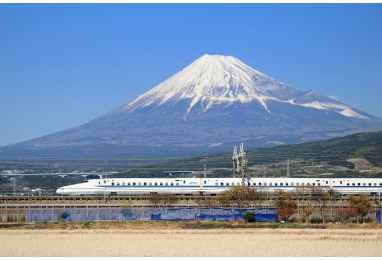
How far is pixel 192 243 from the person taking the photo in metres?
25.7

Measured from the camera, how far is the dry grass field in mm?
23625

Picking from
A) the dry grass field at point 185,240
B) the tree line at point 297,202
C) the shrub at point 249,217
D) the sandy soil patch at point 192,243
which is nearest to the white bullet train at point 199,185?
the tree line at point 297,202

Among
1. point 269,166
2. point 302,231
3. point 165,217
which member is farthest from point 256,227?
point 269,166

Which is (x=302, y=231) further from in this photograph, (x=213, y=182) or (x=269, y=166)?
(x=269, y=166)

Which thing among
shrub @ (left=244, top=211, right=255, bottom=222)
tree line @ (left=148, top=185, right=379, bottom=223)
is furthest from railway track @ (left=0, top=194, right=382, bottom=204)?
shrub @ (left=244, top=211, right=255, bottom=222)

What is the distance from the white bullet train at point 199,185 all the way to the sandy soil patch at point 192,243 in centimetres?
1753

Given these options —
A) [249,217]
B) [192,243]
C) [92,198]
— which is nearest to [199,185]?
[92,198]

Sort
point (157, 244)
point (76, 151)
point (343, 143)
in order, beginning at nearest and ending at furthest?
point (157, 244)
point (343, 143)
point (76, 151)

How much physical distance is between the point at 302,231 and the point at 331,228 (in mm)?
2430

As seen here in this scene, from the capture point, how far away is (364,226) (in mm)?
31625

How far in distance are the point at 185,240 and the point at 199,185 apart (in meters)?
21.5

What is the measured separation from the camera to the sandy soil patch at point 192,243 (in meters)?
23.5

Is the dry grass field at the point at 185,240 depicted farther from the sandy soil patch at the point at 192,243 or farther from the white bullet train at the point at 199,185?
the white bullet train at the point at 199,185

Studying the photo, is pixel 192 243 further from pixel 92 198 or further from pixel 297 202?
pixel 92 198
